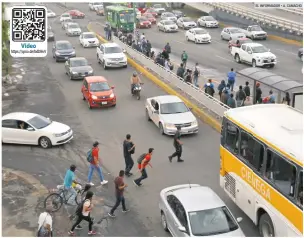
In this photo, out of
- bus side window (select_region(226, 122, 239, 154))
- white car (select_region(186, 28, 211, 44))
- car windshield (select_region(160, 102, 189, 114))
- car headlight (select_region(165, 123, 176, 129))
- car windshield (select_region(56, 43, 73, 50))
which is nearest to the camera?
bus side window (select_region(226, 122, 239, 154))

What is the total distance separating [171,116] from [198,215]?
985 cm

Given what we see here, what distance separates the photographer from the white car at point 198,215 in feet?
38.9

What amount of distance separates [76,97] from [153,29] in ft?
108

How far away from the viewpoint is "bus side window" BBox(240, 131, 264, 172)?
12.8 m

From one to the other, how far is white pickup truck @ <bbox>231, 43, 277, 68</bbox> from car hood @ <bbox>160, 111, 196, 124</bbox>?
14.8 metres

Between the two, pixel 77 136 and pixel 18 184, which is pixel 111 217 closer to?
pixel 18 184

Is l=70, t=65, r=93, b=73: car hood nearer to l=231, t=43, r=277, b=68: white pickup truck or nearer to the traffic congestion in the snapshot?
the traffic congestion

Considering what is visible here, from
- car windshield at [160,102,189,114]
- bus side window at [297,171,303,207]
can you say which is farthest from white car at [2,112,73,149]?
bus side window at [297,171,303,207]

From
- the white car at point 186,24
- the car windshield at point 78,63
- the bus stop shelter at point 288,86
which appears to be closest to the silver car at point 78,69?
the car windshield at point 78,63

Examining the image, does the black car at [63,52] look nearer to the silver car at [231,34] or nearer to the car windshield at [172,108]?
the silver car at [231,34]

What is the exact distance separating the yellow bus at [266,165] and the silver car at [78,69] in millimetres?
19140

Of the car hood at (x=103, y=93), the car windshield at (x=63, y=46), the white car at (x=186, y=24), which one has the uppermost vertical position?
the white car at (x=186, y=24)

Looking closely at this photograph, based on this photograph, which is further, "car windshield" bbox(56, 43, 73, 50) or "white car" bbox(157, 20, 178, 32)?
"white car" bbox(157, 20, 178, 32)

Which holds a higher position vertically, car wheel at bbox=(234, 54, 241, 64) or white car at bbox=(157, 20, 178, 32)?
white car at bbox=(157, 20, 178, 32)
